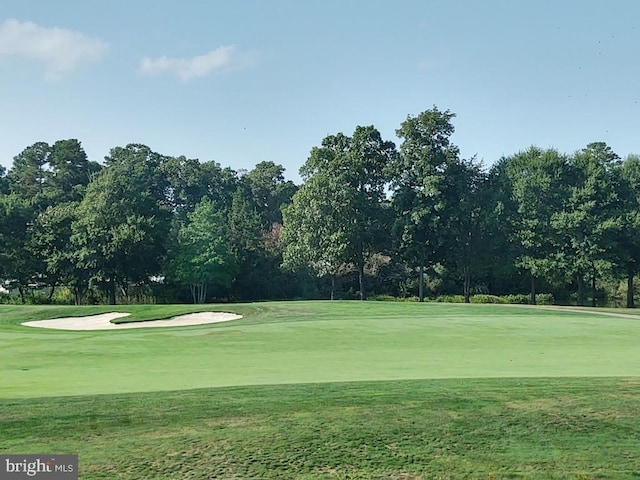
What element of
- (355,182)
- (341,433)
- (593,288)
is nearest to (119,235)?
(355,182)

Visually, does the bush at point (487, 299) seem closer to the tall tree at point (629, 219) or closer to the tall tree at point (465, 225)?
the tall tree at point (465, 225)

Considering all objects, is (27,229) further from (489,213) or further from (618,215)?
(618,215)

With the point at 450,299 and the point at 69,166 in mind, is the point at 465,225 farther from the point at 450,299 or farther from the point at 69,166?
the point at 69,166

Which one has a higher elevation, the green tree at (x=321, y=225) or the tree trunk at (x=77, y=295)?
the green tree at (x=321, y=225)

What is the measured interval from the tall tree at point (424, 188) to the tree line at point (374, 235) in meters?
0.12

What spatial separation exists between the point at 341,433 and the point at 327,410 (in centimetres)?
111

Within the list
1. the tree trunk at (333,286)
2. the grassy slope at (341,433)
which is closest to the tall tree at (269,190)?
the tree trunk at (333,286)

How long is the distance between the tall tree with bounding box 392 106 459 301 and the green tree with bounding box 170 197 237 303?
16.0 m

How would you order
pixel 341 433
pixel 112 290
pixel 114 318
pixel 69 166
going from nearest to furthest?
pixel 341 433 → pixel 114 318 → pixel 112 290 → pixel 69 166

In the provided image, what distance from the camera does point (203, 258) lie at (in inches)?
2238

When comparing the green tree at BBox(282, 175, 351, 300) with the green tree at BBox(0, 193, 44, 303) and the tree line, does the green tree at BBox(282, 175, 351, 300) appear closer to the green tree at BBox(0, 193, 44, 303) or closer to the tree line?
the tree line

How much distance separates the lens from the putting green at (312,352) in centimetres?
1218

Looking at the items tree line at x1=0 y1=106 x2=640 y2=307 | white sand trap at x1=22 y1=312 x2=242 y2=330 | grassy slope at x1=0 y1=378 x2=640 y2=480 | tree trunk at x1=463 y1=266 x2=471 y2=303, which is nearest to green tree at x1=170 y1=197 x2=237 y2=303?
tree line at x1=0 y1=106 x2=640 y2=307

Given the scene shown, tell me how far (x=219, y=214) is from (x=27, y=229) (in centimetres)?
1733
